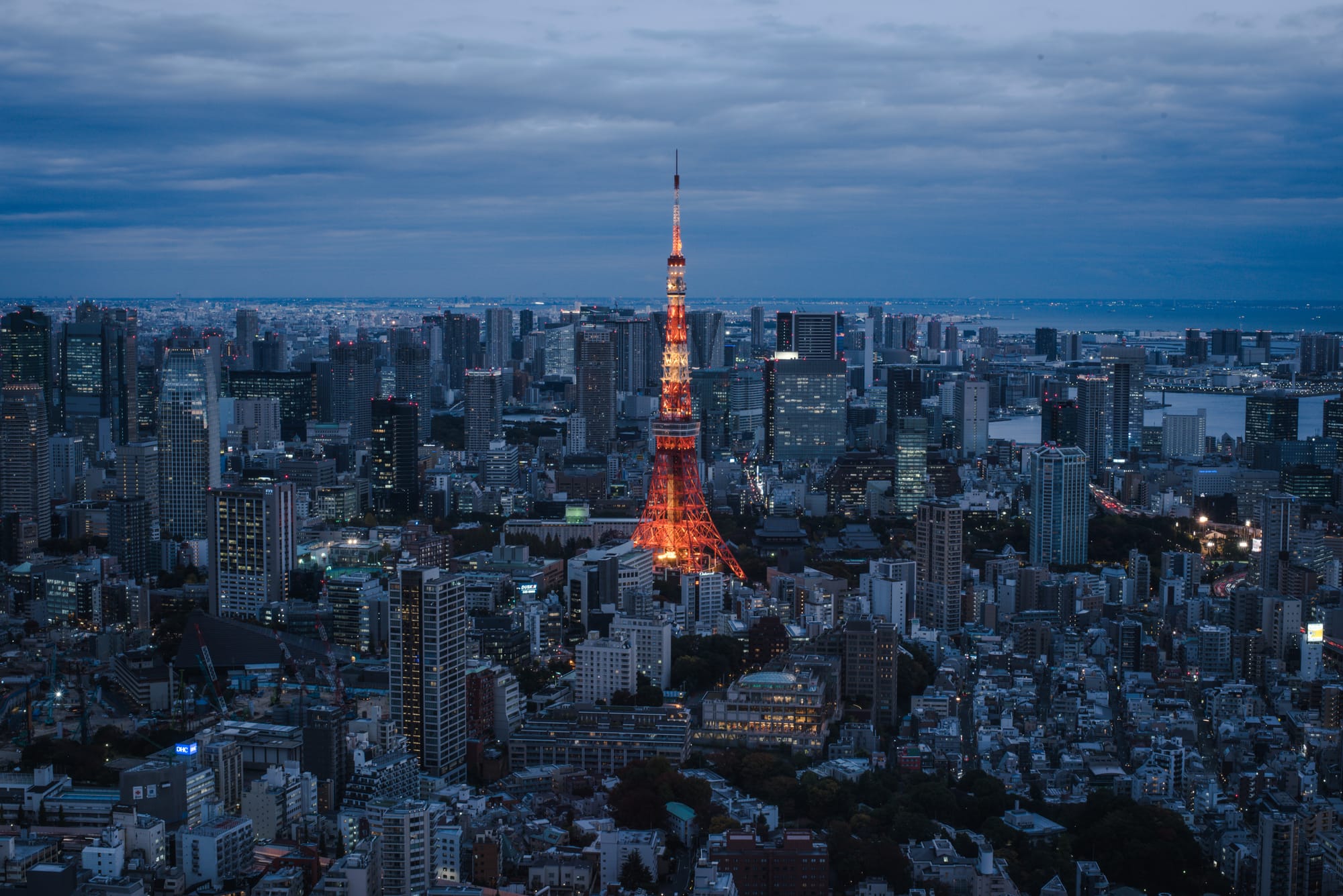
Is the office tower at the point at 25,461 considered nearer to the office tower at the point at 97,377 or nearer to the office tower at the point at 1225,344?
the office tower at the point at 97,377

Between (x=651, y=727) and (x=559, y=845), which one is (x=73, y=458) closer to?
(x=651, y=727)

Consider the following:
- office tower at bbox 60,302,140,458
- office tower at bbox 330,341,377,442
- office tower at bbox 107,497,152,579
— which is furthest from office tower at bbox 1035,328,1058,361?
office tower at bbox 107,497,152,579

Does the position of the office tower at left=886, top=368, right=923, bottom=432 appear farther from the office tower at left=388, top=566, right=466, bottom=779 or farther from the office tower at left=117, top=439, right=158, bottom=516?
the office tower at left=388, top=566, right=466, bottom=779

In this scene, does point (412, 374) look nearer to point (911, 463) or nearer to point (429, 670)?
point (911, 463)

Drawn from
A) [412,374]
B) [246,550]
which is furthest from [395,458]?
[412,374]

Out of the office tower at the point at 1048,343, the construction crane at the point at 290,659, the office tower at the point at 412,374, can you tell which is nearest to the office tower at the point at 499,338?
the office tower at the point at 412,374
